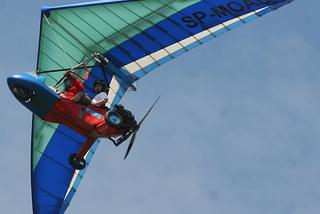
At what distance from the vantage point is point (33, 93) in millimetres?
45062

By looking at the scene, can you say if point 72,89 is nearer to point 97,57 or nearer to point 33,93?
point 33,93

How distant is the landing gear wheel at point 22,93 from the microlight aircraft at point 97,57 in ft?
0.14

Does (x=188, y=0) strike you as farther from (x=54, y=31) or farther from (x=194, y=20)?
(x=54, y=31)

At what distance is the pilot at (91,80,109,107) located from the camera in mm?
46344

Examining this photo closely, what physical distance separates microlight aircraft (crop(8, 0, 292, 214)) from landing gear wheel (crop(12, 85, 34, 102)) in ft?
0.14

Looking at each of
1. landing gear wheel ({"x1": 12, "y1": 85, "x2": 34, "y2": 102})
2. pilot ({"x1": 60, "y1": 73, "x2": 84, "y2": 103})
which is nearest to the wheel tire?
pilot ({"x1": 60, "y1": 73, "x2": 84, "y2": 103})

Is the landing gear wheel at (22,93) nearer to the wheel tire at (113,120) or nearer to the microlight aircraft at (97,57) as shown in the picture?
the microlight aircraft at (97,57)

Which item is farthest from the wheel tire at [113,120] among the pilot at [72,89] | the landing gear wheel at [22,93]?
the landing gear wheel at [22,93]

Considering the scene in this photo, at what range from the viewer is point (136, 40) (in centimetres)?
4881

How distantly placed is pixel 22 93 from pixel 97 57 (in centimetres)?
531

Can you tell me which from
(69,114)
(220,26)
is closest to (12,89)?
(69,114)

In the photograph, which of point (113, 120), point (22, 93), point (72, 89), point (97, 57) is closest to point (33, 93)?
point (22, 93)

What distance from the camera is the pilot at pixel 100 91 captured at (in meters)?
46.3

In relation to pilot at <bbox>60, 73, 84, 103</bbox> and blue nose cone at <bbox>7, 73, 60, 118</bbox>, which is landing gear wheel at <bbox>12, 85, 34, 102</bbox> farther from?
pilot at <bbox>60, 73, 84, 103</bbox>
